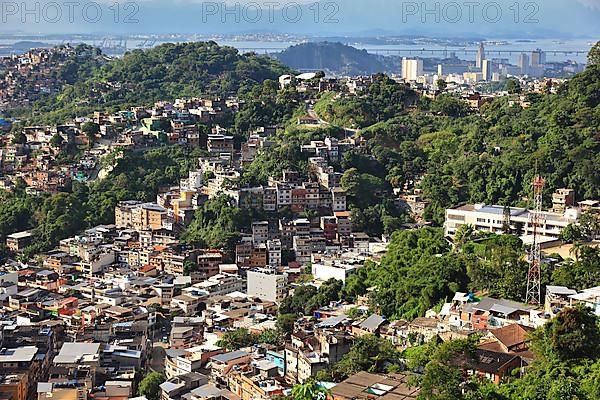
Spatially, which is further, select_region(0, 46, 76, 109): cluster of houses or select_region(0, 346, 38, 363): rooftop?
select_region(0, 46, 76, 109): cluster of houses

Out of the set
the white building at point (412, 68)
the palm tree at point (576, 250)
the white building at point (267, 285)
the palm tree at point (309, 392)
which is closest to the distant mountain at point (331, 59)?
the white building at point (412, 68)

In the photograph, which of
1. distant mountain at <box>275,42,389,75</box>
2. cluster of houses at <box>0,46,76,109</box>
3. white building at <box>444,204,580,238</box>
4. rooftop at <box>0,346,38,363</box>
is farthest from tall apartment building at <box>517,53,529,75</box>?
rooftop at <box>0,346,38,363</box>

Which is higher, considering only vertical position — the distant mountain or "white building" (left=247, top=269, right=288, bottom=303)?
the distant mountain

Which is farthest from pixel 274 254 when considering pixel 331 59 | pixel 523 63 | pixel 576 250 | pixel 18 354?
pixel 331 59

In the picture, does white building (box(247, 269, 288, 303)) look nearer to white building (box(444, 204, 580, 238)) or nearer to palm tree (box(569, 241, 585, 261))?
white building (box(444, 204, 580, 238))

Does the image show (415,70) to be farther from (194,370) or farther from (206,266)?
(194,370)

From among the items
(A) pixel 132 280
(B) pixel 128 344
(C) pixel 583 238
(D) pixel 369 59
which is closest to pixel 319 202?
(A) pixel 132 280
